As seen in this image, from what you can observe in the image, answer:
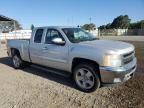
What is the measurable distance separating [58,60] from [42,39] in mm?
1172

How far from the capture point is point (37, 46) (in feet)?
24.5

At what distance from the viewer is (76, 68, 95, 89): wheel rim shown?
5773 millimetres

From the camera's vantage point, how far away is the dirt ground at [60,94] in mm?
5053

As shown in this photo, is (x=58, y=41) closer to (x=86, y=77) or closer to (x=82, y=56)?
(x=82, y=56)

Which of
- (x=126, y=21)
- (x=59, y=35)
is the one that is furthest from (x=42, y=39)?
(x=126, y=21)

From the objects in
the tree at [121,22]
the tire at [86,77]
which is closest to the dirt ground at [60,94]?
the tire at [86,77]

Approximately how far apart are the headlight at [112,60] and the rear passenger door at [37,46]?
277 centimetres

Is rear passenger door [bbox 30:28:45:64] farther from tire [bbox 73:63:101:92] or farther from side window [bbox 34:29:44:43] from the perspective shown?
tire [bbox 73:63:101:92]

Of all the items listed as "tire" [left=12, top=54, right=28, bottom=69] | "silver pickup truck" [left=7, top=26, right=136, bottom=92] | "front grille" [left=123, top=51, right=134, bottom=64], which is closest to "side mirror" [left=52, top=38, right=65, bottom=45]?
"silver pickup truck" [left=7, top=26, right=136, bottom=92]

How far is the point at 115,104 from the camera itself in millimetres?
4973

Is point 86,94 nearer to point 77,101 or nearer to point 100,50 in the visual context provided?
point 77,101

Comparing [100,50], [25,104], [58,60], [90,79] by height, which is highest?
[100,50]

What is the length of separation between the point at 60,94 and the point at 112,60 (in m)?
1.69

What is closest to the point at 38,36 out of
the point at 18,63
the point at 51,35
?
the point at 51,35
